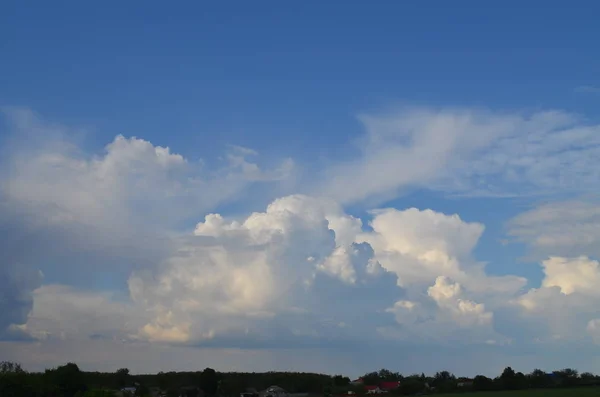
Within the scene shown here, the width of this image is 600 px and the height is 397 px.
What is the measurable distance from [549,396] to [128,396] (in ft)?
345

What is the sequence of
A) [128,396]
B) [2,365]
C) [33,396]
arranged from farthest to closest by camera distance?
[2,365]
[33,396]
[128,396]

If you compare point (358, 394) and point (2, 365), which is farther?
point (358, 394)

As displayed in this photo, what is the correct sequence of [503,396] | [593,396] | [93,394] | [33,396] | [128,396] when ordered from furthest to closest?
[503,396] → [593,396] → [33,396] → [128,396] → [93,394]

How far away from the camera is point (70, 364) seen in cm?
14812

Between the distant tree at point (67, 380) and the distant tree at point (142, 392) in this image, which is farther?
the distant tree at point (67, 380)

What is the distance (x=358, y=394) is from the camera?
7781 inches

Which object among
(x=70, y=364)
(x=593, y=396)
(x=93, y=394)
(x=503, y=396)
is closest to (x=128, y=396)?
(x=93, y=394)

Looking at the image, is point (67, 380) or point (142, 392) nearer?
point (142, 392)

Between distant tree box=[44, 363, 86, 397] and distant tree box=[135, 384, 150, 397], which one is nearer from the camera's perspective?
distant tree box=[135, 384, 150, 397]

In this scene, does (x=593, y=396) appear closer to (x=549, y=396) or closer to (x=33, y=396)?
(x=549, y=396)

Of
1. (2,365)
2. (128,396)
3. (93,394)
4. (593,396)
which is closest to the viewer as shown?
(93,394)

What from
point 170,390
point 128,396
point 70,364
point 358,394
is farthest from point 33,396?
point 358,394

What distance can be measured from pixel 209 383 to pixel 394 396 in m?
55.6

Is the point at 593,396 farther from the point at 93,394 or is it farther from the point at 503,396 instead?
the point at 93,394
